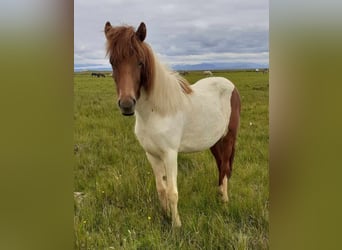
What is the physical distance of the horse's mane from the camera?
1091 mm

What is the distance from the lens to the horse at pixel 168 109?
1096mm

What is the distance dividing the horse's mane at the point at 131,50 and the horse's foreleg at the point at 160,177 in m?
0.22

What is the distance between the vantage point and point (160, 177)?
1250mm

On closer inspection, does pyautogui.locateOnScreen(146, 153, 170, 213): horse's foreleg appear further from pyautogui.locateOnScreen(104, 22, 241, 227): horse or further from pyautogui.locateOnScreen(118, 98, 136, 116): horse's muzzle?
pyautogui.locateOnScreen(118, 98, 136, 116): horse's muzzle

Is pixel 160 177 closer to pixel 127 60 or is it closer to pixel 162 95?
pixel 162 95

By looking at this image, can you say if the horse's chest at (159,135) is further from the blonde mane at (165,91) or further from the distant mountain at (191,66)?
the distant mountain at (191,66)

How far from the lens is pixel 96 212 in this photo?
1271mm

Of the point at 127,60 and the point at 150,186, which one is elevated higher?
the point at 127,60

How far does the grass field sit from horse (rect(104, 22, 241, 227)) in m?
0.04

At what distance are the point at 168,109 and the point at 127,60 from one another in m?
0.20

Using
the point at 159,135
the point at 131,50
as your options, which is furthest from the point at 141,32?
the point at 159,135
